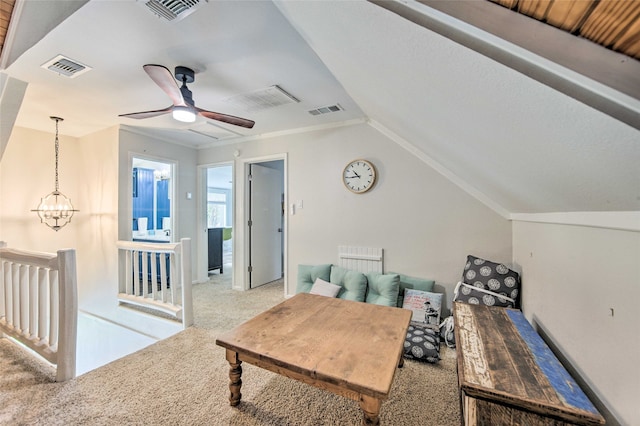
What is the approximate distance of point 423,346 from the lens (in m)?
2.16

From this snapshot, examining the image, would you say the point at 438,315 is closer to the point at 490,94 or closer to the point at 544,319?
the point at 544,319

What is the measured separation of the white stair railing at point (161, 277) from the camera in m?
2.79

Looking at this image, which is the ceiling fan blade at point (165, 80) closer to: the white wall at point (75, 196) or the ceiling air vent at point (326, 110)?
the ceiling air vent at point (326, 110)

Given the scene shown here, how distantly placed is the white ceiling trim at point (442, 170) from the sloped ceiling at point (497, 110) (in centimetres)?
132

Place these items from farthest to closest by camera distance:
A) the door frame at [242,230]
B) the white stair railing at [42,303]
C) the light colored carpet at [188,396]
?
1. the door frame at [242,230]
2. the white stair railing at [42,303]
3. the light colored carpet at [188,396]

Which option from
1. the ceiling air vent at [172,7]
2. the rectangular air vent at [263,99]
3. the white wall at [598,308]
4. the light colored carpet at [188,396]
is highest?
the rectangular air vent at [263,99]

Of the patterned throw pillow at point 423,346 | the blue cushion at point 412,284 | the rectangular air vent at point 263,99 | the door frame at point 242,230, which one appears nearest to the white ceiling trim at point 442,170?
the blue cushion at point 412,284

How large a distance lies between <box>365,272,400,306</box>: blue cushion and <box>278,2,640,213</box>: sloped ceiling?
1713 mm

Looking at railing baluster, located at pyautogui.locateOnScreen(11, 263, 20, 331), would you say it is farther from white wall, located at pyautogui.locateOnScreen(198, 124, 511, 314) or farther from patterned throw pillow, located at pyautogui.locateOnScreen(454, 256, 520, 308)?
patterned throw pillow, located at pyautogui.locateOnScreen(454, 256, 520, 308)

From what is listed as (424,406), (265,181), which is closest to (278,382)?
(424,406)

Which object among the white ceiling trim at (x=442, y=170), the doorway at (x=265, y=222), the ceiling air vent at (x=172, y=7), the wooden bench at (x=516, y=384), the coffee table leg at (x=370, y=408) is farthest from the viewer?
the doorway at (x=265, y=222)

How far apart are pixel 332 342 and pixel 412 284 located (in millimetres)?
1760

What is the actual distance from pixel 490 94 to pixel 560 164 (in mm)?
387

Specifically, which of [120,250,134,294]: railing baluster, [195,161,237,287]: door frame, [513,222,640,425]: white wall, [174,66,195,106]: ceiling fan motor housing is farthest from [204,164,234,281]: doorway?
[513,222,640,425]: white wall
